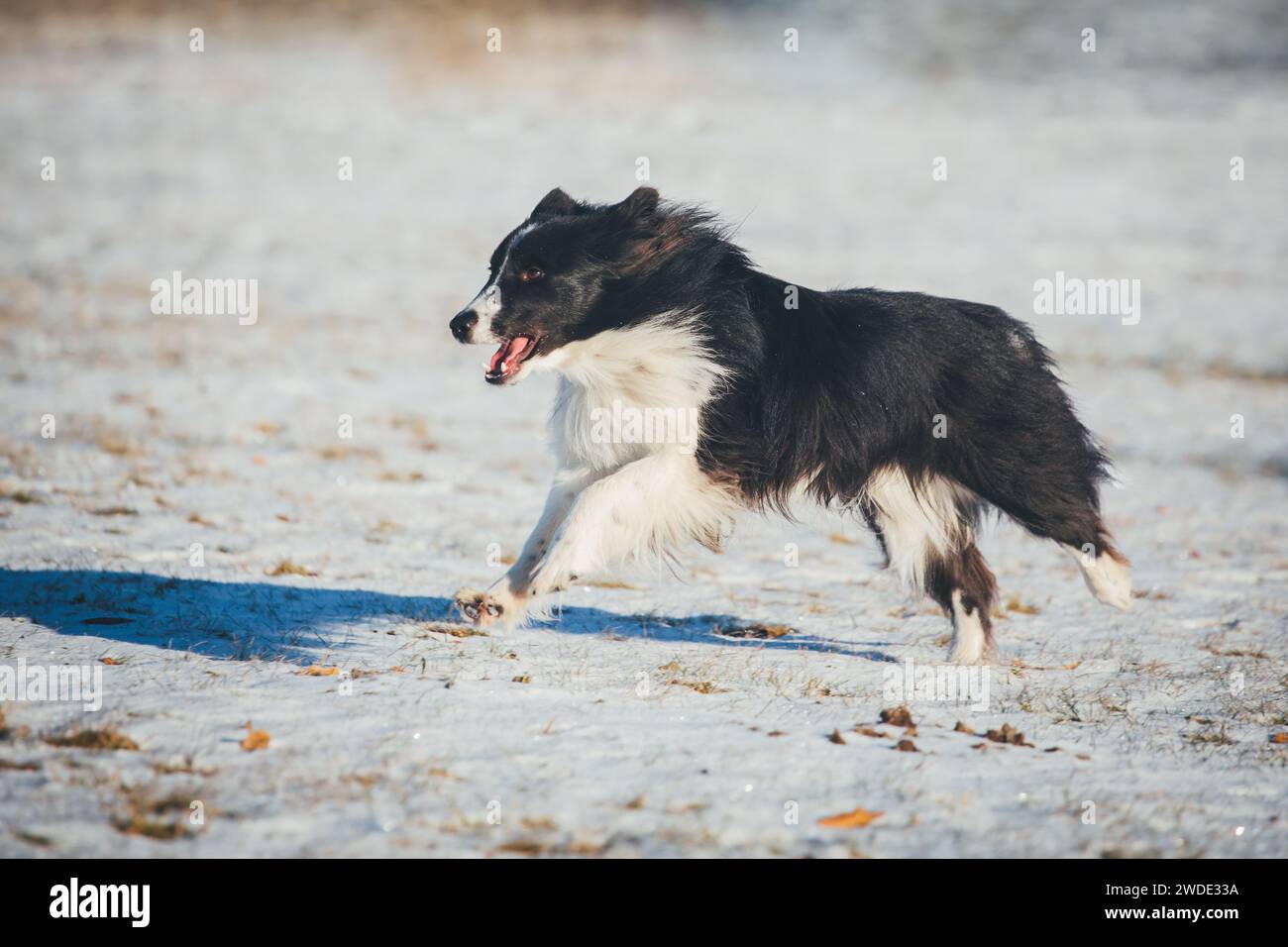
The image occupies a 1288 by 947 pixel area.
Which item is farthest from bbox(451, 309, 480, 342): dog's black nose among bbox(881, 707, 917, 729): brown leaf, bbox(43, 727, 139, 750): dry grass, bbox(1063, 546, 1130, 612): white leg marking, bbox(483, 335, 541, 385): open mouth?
bbox(1063, 546, 1130, 612): white leg marking

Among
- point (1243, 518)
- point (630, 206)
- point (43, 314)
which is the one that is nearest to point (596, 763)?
point (630, 206)

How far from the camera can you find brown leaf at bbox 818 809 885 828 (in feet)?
12.6

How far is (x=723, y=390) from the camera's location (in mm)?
5613

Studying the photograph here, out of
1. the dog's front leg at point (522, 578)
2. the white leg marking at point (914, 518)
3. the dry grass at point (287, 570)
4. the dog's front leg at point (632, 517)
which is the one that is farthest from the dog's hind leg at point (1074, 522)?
the dry grass at point (287, 570)

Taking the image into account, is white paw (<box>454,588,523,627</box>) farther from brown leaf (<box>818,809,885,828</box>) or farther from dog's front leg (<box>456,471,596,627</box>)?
brown leaf (<box>818,809,885,828</box>)

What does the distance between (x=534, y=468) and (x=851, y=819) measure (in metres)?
8.03

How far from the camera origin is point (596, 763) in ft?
13.8

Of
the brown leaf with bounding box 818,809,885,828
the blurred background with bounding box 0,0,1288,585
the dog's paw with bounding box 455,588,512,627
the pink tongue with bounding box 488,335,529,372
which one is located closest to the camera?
the brown leaf with bounding box 818,809,885,828

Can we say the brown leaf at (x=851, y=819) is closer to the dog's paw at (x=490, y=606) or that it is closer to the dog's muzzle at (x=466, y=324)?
the dog's paw at (x=490, y=606)

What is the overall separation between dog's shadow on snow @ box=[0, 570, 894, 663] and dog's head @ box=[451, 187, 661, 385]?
59.9 inches

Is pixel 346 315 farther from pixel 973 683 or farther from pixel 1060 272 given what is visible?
pixel 973 683

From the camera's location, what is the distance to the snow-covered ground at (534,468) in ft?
13.2

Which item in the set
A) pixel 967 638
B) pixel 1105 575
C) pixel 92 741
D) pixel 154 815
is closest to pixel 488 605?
pixel 92 741

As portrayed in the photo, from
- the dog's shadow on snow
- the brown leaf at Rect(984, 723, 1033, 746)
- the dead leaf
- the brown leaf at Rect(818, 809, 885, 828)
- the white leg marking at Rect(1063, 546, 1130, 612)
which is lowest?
the brown leaf at Rect(818, 809, 885, 828)
